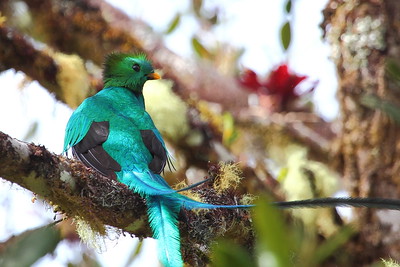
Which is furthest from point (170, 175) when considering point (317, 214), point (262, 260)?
point (262, 260)

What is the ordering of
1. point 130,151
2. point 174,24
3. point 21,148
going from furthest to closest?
point 174,24, point 130,151, point 21,148

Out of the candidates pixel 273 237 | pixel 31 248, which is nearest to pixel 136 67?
pixel 31 248

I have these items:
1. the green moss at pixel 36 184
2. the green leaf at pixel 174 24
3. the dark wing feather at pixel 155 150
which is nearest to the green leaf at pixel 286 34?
the dark wing feather at pixel 155 150

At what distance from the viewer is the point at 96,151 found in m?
2.71

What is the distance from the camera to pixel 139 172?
8.32ft

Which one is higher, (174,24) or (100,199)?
(174,24)

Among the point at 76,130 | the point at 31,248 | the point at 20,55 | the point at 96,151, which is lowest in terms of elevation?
the point at 31,248

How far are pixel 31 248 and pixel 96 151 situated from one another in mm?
585

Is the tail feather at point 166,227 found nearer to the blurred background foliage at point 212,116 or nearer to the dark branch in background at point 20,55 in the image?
the blurred background foliage at point 212,116

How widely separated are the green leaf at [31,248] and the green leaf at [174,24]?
2.84m

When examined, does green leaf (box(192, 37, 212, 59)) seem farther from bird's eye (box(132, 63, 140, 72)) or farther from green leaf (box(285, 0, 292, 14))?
green leaf (box(285, 0, 292, 14))

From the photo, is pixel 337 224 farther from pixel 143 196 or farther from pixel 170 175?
pixel 143 196

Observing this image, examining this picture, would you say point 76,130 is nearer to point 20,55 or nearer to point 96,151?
point 96,151

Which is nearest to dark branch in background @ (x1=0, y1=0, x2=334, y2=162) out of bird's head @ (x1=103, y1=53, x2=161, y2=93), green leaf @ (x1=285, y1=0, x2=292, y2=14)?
bird's head @ (x1=103, y1=53, x2=161, y2=93)
